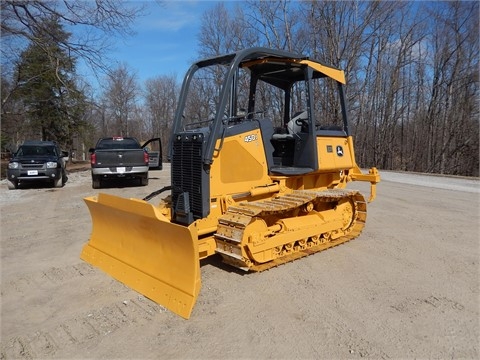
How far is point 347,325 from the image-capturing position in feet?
11.8

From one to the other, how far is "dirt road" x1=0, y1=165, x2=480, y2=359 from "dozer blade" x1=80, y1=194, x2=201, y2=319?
0.15 m

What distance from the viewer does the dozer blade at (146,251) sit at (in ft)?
13.2

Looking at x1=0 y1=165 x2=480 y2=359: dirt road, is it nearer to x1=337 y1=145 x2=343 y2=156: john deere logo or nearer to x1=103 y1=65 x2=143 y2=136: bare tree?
x1=337 y1=145 x2=343 y2=156: john deere logo

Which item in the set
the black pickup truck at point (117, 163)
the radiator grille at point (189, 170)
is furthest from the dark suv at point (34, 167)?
the radiator grille at point (189, 170)

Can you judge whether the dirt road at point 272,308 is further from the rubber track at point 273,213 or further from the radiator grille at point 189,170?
the radiator grille at point 189,170

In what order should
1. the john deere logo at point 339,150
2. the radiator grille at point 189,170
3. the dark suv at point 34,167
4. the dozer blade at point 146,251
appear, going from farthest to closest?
the dark suv at point 34,167, the john deere logo at point 339,150, the radiator grille at point 189,170, the dozer blade at point 146,251

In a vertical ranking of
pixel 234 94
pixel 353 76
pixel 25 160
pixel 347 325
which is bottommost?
pixel 347 325

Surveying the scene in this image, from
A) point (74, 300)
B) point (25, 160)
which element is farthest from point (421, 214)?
point (25, 160)

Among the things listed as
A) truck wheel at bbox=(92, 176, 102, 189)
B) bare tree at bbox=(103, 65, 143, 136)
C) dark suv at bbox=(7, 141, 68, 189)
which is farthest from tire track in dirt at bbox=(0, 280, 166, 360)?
bare tree at bbox=(103, 65, 143, 136)

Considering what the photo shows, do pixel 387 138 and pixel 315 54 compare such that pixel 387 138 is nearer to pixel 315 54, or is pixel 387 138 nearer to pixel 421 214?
pixel 315 54

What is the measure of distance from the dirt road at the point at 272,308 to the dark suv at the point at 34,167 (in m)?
7.67

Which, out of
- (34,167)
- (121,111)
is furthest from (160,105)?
(34,167)

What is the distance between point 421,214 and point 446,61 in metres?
→ 20.9

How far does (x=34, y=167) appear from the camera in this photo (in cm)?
1362
